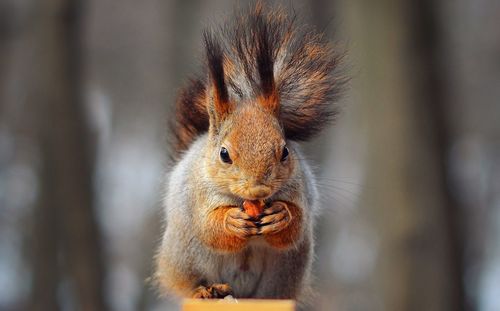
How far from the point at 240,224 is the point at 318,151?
2.08m

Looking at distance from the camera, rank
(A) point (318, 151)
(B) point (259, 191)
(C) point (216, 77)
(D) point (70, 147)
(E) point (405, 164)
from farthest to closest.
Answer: (D) point (70, 147) < (E) point (405, 164) < (A) point (318, 151) < (C) point (216, 77) < (B) point (259, 191)

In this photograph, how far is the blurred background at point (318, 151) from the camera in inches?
147

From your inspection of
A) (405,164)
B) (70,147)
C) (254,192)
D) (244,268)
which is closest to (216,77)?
(254,192)

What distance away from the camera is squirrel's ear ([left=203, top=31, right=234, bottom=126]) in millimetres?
1545

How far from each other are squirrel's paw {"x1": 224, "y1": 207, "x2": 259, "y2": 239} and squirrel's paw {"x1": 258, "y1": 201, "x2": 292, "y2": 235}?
15mm

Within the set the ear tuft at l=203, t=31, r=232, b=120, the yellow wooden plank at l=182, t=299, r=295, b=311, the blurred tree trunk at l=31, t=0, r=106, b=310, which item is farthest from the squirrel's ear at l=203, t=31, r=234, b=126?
the blurred tree trunk at l=31, t=0, r=106, b=310

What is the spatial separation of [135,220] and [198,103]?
580 cm

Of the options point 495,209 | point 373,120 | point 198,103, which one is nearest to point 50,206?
point 373,120

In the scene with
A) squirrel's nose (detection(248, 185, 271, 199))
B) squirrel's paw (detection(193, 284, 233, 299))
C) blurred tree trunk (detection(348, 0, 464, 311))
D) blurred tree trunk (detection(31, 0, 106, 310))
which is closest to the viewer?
squirrel's nose (detection(248, 185, 271, 199))

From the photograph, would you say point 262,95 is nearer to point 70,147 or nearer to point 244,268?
point 244,268

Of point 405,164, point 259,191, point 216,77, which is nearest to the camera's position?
point 259,191

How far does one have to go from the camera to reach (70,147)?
168 inches

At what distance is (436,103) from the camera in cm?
392

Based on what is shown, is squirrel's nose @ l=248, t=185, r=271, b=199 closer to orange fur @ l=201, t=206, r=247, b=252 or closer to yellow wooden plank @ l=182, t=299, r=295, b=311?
orange fur @ l=201, t=206, r=247, b=252
